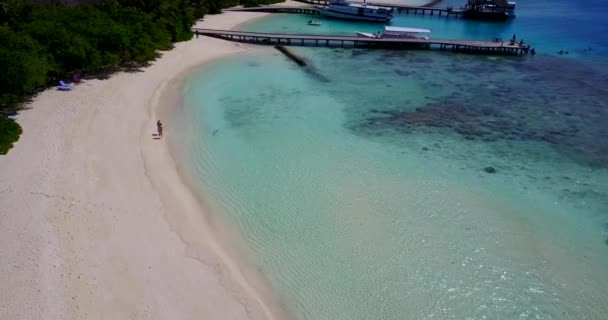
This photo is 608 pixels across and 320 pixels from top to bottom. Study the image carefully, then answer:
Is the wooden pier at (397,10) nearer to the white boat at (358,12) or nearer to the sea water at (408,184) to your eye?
the white boat at (358,12)

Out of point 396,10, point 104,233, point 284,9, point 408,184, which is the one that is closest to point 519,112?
point 408,184

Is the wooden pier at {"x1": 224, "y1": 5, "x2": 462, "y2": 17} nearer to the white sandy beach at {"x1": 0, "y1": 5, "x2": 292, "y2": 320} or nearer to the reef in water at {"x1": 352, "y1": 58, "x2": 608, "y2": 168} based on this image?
the reef in water at {"x1": 352, "y1": 58, "x2": 608, "y2": 168}

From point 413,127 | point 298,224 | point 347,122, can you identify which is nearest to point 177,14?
point 347,122

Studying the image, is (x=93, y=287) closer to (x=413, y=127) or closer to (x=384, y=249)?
(x=384, y=249)

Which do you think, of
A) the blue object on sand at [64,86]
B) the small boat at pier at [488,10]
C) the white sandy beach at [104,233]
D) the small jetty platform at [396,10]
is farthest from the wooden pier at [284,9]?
the white sandy beach at [104,233]

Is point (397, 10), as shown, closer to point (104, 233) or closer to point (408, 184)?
point (408, 184)

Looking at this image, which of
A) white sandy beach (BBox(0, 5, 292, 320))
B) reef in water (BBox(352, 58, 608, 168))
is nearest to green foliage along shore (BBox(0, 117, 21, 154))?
white sandy beach (BBox(0, 5, 292, 320))

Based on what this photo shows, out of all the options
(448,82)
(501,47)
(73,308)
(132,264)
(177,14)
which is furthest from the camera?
(501,47)
